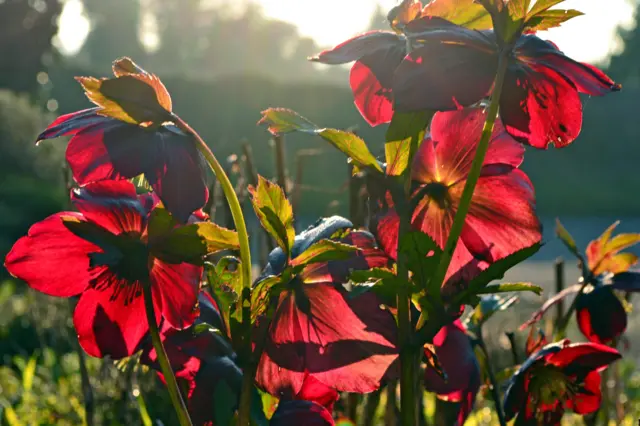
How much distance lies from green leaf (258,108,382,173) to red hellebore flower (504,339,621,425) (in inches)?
9.3

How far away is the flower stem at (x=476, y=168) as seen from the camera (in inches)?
17.8

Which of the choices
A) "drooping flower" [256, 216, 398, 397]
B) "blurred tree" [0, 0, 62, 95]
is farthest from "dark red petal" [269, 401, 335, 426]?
"blurred tree" [0, 0, 62, 95]

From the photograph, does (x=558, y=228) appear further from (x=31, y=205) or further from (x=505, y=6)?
(x=31, y=205)

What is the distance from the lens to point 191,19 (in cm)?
3778

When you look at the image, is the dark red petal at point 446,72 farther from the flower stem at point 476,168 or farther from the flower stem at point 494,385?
the flower stem at point 494,385

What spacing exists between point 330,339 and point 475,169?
141mm

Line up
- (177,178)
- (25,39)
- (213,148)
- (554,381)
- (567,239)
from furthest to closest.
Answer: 1. (25,39)
2. (213,148)
3. (567,239)
4. (554,381)
5. (177,178)

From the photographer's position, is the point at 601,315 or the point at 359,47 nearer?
the point at 359,47

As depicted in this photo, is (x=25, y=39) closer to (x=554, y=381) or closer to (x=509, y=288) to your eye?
(x=554, y=381)

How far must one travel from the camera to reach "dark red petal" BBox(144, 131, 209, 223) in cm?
44

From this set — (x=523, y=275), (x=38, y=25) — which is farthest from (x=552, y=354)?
(x=38, y=25)

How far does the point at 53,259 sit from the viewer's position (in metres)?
0.53

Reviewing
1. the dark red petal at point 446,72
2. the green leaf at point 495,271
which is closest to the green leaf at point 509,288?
the green leaf at point 495,271

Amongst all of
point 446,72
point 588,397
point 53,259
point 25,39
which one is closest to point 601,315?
point 588,397
